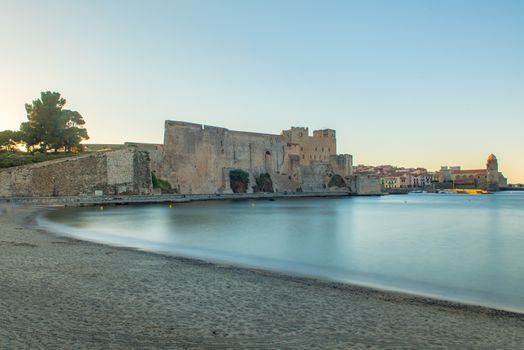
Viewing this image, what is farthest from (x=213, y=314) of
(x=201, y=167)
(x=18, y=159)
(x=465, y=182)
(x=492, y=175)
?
(x=465, y=182)

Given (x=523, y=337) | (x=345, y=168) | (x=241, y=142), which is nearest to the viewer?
(x=523, y=337)

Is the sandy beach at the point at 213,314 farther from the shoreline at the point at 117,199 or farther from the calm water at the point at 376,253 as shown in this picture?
the shoreline at the point at 117,199

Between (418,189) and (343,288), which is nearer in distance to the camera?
(343,288)

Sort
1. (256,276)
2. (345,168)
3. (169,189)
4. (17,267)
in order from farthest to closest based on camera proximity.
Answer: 1. (345,168)
2. (169,189)
3. (256,276)
4. (17,267)

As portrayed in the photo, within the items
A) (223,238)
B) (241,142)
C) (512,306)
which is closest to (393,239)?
(223,238)

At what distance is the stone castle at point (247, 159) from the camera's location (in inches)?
1264

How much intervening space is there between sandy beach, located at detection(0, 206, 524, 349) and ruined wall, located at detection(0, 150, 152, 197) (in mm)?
18532

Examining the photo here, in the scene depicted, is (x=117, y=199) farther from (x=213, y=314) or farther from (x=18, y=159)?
(x=213, y=314)

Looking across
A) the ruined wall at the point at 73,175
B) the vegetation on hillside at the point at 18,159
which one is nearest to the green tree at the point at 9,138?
the vegetation on hillside at the point at 18,159

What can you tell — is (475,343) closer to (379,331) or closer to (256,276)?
(379,331)

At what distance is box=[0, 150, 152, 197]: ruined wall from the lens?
22406 mm

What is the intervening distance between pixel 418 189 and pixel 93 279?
3617 inches

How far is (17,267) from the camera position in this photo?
4.86 m

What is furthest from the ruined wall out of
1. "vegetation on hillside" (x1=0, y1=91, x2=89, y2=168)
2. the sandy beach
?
the sandy beach
